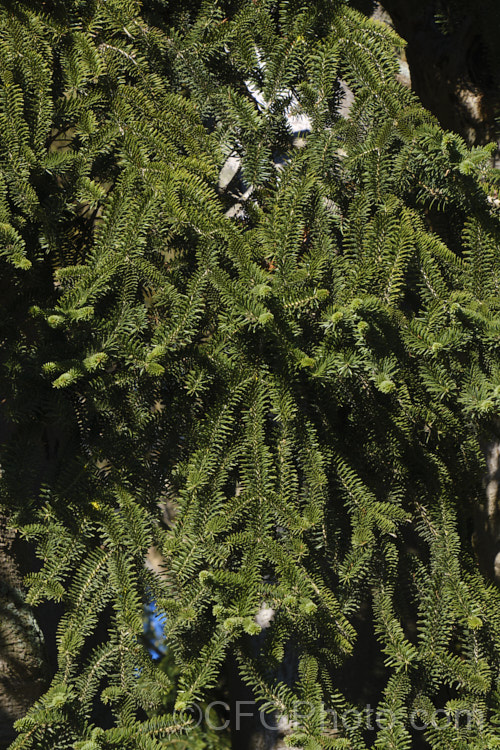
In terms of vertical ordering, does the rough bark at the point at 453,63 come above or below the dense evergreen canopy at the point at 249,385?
above

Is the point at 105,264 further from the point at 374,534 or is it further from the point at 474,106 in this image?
the point at 474,106

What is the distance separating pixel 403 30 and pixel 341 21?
4.02 feet

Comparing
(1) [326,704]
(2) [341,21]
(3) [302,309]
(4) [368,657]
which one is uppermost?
(2) [341,21]

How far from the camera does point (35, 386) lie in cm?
158

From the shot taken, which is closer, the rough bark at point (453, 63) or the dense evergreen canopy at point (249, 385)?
the dense evergreen canopy at point (249, 385)

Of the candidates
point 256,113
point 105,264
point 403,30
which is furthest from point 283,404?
point 403,30

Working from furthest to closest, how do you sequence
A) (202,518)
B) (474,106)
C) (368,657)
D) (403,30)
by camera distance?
1. (403,30)
2. (474,106)
3. (368,657)
4. (202,518)

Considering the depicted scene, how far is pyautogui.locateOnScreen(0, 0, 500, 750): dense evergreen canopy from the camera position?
1507 mm

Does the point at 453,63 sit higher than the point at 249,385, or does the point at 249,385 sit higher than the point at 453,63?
the point at 453,63

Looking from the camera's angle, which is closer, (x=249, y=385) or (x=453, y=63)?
(x=249, y=385)

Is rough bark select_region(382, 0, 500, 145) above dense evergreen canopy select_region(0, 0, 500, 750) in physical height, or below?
above

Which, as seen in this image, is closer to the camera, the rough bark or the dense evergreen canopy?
the dense evergreen canopy

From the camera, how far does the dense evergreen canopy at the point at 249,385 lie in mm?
1507

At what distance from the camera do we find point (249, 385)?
1566 mm
